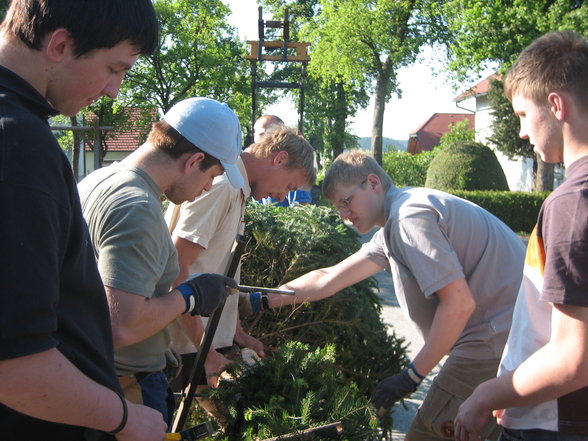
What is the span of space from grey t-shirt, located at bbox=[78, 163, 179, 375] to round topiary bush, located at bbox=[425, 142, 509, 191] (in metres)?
20.1

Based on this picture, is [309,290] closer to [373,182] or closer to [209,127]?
[373,182]

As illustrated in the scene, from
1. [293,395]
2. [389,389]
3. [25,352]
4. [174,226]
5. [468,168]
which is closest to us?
[25,352]

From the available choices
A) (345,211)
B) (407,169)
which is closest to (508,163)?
(407,169)

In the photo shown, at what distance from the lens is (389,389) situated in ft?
8.64

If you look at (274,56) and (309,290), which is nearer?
(309,290)

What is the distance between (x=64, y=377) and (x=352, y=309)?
8.07ft

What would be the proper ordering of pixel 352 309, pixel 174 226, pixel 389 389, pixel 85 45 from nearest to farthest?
pixel 85 45 < pixel 389 389 < pixel 174 226 < pixel 352 309

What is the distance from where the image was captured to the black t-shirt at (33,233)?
1.05m

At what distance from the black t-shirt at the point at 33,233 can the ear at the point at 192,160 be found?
0.84 meters

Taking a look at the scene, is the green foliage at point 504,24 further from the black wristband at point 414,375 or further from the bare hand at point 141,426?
the bare hand at point 141,426

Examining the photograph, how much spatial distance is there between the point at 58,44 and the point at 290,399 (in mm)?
1514

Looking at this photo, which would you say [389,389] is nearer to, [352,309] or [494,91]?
[352,309]

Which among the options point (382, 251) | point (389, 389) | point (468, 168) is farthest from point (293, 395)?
point (468, 168)

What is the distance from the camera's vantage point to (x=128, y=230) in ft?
5.64
